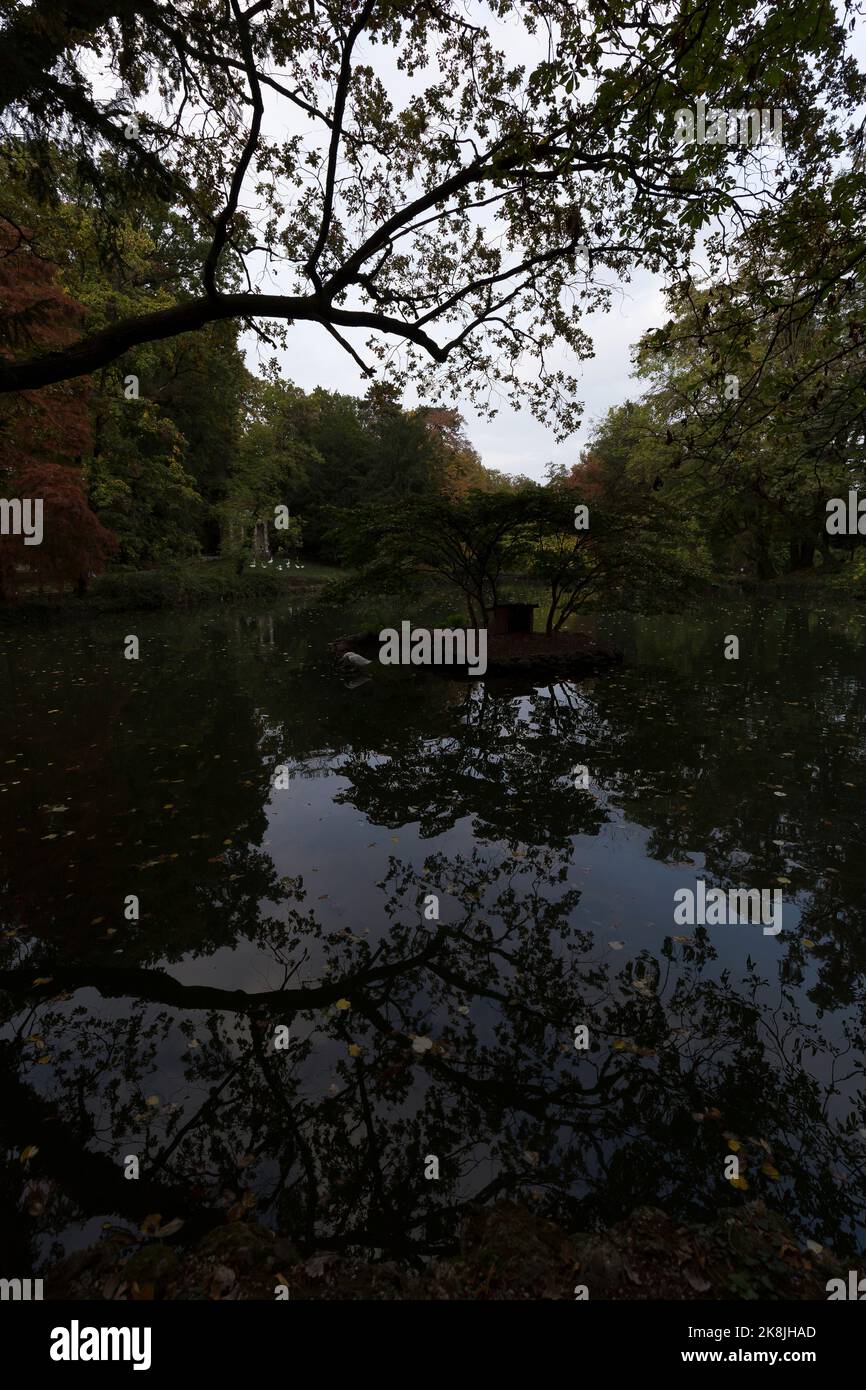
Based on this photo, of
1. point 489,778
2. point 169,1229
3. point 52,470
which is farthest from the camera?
point 52,470

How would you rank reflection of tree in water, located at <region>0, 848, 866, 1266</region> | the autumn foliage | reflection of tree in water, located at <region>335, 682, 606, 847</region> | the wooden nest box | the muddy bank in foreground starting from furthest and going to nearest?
the autumn foliage
the wooden nest box
reflection of tree in water, located at <region>335, 682, 606, 847</region>
reflection of tree in water, located at <region>0, 848, 866, 1266</region>
the muddy bank in foreground

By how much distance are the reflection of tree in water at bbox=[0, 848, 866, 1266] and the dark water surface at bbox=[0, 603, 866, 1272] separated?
0.01 m

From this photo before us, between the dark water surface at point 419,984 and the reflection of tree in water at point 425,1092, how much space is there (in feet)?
0.05

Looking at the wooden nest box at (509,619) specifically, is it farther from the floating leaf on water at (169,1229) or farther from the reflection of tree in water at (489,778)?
the floating leaf on water at (169,1229)

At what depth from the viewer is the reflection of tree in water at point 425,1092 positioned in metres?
Result: 2.43

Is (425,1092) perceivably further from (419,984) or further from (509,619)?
(509,619)

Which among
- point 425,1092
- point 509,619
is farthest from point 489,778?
point 509,619

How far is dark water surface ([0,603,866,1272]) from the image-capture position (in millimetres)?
2508

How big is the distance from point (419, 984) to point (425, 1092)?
844mm

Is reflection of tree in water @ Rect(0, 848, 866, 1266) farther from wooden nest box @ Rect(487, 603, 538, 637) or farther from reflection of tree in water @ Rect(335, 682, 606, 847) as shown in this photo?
wooden nest box @ Rect(487, 603, 538, 637)

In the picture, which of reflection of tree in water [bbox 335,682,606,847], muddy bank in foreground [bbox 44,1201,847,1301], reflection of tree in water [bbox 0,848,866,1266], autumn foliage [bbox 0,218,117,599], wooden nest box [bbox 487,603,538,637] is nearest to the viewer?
muddy bank in foreground [bbox 44,1201,847,1301]

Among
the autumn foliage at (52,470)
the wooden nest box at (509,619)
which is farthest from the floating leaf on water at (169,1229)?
the autumn foliage at (52,470)

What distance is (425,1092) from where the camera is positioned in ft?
9.62

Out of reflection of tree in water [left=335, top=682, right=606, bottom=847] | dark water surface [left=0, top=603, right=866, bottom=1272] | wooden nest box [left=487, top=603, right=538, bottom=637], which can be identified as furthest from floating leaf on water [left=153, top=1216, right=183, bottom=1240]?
wooden nest box [left=487, top=603, right=538, bottom=637]
